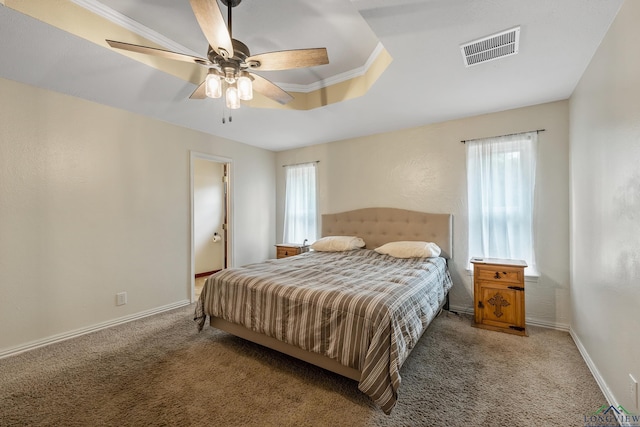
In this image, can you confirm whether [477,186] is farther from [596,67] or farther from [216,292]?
[216,292]

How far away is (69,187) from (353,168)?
352cm

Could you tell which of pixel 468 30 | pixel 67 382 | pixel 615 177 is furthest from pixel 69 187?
pixel 615 177

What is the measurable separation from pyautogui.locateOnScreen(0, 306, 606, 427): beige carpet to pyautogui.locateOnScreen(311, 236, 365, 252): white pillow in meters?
1.53

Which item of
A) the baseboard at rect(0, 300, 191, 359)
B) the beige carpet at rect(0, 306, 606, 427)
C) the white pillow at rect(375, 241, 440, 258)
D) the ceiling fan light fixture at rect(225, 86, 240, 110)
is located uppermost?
the ceiling fan light fixture at rect(225, 86, 240, 110)

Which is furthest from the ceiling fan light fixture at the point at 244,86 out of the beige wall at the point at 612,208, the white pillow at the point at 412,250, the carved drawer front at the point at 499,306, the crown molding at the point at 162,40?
the carved drawer front at the point at 499,306

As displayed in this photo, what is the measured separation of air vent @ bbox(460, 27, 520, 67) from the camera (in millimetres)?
1820

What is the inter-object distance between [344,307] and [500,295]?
1986mm

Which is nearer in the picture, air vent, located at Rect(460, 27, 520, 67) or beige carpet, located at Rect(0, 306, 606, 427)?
beige carpet, located at Rect(0, 306, 606, 427)

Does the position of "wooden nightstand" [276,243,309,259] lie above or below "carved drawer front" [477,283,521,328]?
above

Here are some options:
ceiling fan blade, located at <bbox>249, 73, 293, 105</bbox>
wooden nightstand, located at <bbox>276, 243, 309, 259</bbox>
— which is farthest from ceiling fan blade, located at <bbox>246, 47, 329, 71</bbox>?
wooden nightstand, located at <bbox>276, 243, 309, 259</bbox>

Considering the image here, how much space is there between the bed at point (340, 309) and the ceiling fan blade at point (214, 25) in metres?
1.71

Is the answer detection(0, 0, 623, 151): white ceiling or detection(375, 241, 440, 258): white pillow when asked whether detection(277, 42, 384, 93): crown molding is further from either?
detection(375, 241, 440, 258): white pillow

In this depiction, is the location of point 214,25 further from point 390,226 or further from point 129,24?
point 390,226

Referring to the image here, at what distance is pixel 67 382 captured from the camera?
1952mm
